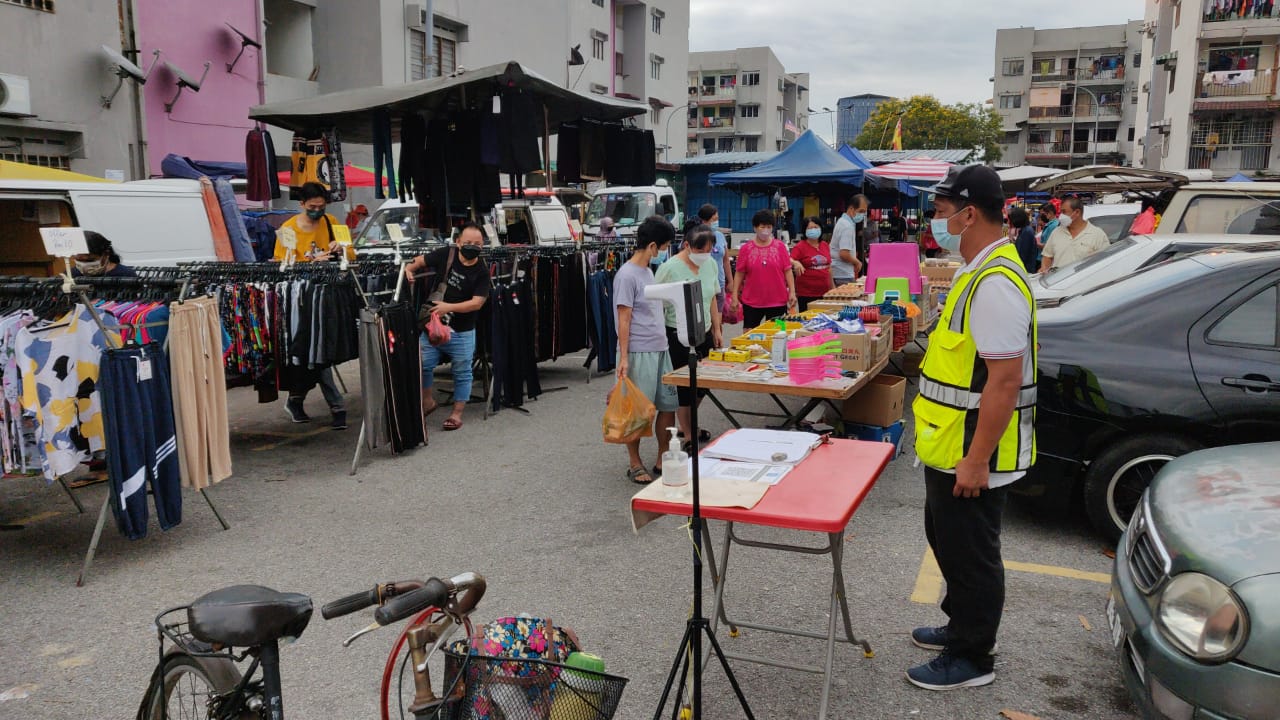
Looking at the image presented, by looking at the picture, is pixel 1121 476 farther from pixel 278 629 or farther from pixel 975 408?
pixel 278 629

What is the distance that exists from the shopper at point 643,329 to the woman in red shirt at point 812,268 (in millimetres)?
4349

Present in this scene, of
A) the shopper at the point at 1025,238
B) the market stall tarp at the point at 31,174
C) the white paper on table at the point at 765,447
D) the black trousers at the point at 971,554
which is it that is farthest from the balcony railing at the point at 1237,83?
the black trousers at the point at 971,554

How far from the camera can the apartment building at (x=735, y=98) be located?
78875mm

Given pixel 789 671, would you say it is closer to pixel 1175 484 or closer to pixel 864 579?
pixel 864 579

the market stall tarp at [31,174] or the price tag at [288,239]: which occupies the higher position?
the market stall tarp at [31,174]

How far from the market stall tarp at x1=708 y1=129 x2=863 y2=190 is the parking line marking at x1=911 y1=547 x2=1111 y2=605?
11333 mm

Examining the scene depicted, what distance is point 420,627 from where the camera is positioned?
230cm

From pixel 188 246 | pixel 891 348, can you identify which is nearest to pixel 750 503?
pixel 891 348

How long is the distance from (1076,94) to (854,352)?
76868 mm

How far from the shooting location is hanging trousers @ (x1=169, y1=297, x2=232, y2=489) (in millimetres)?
5191

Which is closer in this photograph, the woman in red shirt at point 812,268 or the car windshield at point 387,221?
the woman in red shirt at point 812,268

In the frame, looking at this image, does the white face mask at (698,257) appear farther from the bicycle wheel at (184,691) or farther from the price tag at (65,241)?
the bicycle wheel at (184,691)

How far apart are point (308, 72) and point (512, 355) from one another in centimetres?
1834

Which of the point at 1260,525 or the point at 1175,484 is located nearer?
the point at 1260,525
